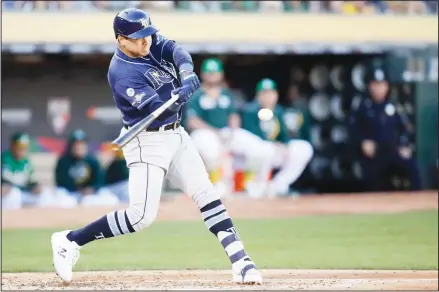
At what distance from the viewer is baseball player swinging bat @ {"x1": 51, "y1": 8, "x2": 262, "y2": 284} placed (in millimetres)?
5781

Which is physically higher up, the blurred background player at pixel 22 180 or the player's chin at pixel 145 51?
the player's chin at pixel 145 51

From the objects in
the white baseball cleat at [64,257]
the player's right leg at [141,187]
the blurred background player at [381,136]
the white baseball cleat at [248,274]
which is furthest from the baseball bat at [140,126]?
the blurred background player at [381,136]

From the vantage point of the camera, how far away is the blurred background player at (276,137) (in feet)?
40.4

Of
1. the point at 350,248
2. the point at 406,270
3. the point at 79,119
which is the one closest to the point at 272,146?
the point at 79,119

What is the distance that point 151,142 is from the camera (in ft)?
19.5

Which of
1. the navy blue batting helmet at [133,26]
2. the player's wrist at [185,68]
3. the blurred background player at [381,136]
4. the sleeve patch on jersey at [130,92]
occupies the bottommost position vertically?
the blurred background player at [381,136]

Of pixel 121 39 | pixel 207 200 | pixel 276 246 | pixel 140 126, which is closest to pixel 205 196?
pixel 207 200

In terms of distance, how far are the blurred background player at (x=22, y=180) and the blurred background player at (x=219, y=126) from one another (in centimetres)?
186

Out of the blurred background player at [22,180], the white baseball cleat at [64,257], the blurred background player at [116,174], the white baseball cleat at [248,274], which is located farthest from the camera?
the blurred background player at [116,174]

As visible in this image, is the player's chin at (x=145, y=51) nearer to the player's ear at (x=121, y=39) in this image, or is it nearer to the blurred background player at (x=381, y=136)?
the player's ear at (x=121, y=39)

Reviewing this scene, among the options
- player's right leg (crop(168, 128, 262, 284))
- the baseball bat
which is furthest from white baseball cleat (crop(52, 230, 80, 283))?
the baseball bat

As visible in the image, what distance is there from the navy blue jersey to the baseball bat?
104mm

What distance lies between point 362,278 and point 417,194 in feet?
21.2

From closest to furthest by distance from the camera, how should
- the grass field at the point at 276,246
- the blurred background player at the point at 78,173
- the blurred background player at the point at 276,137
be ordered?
the grass field at the point at 276,246 < the blurred background player at the point at 78,173 < the blurred background player at the point at 276,137
